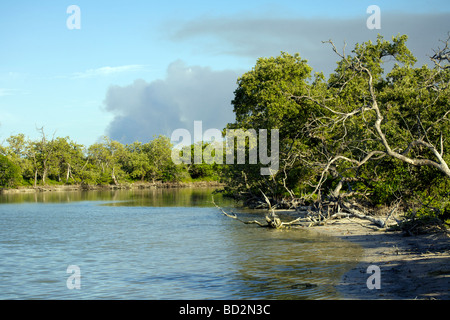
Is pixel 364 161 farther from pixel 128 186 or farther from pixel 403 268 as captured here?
pixel 128 186

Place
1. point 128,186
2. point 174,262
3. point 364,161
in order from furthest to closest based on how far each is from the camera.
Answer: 1. point 128,186
2. point 174,262
3. point 364,161

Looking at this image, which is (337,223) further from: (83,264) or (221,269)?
(83,264)

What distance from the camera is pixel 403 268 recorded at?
16297mm

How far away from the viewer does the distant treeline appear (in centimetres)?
11244

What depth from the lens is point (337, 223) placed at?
30406 mm

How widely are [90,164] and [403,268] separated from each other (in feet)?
389

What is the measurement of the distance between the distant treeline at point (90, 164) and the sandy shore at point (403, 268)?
83.5 meters

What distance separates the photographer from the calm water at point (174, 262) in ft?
51.4

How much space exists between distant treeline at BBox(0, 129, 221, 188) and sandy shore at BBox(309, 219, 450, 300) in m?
83.5

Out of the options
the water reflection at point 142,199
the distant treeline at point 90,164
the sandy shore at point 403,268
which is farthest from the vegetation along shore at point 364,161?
the distant treeline at point 90,164

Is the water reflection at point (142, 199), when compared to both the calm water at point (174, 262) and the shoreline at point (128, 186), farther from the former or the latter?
the calm water at point (174, 262)

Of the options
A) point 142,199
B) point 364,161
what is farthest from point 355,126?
point 142,199
